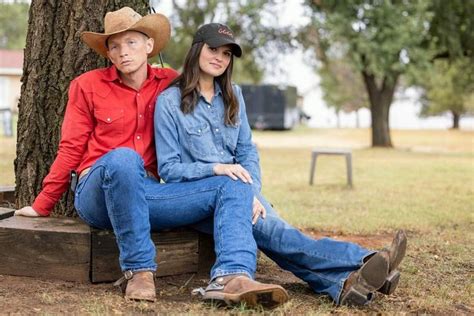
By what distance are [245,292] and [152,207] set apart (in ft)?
2.47

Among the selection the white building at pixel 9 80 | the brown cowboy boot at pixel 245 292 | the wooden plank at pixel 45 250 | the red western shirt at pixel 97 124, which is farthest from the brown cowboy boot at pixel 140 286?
the white building at pixel 9 80

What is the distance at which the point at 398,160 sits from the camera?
19.2 meters

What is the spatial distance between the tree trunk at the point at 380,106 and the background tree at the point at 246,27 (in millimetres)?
3181

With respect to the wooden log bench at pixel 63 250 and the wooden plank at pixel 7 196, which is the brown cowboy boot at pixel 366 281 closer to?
the wooden log bench at pixel 63 250

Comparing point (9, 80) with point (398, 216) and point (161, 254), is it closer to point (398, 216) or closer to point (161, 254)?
point (398, 216)

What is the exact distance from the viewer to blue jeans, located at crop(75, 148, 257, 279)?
369 cm

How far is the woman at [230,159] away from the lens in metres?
3.79

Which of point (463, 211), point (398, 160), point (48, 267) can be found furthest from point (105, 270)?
point (398, 160)

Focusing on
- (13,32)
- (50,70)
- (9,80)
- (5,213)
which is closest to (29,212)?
(5,213)

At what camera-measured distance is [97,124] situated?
163 inches

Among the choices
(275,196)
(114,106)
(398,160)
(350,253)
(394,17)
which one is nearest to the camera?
(350,253)

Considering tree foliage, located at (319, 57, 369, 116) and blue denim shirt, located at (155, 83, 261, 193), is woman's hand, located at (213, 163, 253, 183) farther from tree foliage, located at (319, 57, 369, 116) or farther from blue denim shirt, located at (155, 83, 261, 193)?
tree foliage, located at (319, 57, 369, 116)

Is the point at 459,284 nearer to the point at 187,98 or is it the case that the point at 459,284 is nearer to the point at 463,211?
the point at 187,98

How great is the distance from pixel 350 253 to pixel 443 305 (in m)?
0.59
